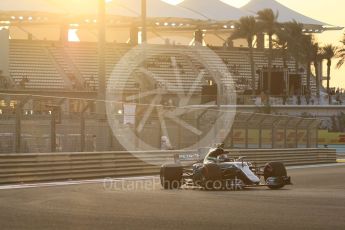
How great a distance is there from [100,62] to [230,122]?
5.68 meters

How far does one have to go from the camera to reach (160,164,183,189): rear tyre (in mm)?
19406

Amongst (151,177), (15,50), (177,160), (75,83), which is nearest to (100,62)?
(151,177)

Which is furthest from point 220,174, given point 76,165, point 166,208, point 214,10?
point 214,10

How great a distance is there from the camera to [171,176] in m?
19.5

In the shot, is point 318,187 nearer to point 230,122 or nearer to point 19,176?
point 19,176

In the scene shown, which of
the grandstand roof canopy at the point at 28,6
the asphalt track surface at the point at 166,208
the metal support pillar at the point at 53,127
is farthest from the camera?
the grandstand roof canopy at the point at 28,6

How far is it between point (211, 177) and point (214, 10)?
70351 millimetres

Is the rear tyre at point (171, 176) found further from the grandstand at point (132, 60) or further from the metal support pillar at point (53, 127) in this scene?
the grandstand at point (132, 60)

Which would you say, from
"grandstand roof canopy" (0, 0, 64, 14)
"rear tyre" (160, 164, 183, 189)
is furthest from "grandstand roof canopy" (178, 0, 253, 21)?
"rear tyre" (160, 164, 183, 189)

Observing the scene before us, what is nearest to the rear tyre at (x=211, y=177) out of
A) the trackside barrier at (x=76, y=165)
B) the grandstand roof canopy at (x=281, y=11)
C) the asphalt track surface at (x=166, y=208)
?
the asphalt track surface at (x=166, y=208)

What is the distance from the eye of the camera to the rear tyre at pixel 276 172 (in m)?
19.0

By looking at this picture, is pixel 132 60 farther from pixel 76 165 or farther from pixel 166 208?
pixel 166 208

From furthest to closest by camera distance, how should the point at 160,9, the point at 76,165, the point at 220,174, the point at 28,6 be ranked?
1. the point at 160,9
2. the point at 28,6
3. the point at 76,165
4. the point at 220,174

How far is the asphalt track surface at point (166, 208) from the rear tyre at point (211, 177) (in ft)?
1.15
